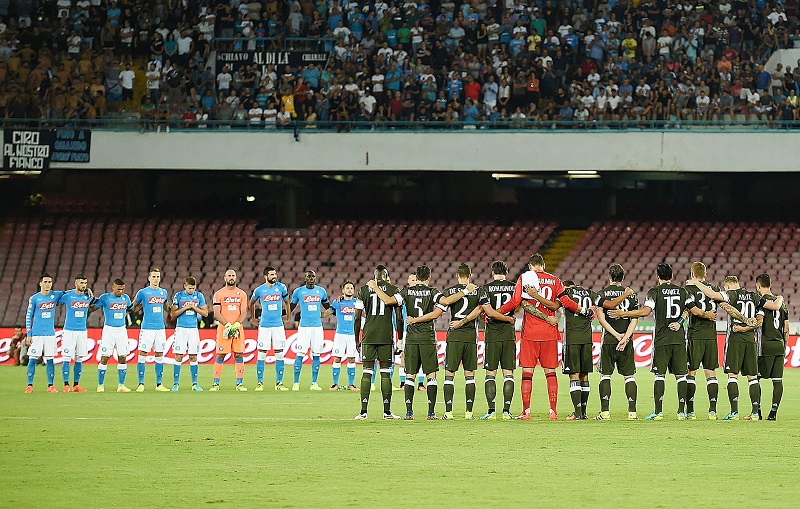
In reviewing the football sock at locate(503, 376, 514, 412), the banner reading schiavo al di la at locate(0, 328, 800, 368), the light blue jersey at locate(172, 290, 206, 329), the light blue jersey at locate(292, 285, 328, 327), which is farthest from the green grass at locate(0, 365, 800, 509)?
the banner reading schiavo al di la at locate(0, 328, 800, 368)

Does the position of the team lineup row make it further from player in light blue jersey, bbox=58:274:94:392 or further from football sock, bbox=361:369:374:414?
player in light blue jersey, bbox=58:274:94:392

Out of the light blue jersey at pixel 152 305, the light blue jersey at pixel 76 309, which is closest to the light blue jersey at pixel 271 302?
the light blue jersey at pixel 152 305

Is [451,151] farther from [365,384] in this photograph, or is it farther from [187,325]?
[365,384]

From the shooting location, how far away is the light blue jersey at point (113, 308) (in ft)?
70.8

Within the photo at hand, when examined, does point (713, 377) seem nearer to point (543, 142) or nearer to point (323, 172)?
point (543, 142)

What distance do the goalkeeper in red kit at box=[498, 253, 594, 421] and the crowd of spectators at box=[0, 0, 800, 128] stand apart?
20.1 metres

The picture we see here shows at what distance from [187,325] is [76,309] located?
6.84 feet

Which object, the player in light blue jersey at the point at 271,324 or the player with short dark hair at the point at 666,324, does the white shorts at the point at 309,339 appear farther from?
the player with short dark hair at the point at 666,324

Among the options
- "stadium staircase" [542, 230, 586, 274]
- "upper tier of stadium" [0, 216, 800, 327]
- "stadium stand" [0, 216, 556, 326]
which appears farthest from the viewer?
"stadium staircase" [542, 230, 586, 274]

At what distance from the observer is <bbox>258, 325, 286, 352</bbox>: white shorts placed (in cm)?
2255

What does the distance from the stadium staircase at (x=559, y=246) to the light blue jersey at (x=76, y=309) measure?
1857 centimetres

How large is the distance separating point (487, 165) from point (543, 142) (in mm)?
1788

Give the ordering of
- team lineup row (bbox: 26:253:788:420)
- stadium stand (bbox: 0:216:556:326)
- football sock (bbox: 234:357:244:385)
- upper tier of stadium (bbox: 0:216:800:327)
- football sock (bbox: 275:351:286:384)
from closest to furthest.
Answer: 1. team lineup row (bbox: 26:253:788:420)
2. football sock (bbox: 234:357:244:385)
3. football sock (bbox: 275:351:286:384)
4. upper tier of stadium (bbox: 0:216:800:327)
5. stadium stand (bbox: 0:216:556:326)

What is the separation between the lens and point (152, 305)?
2205 centimetres
